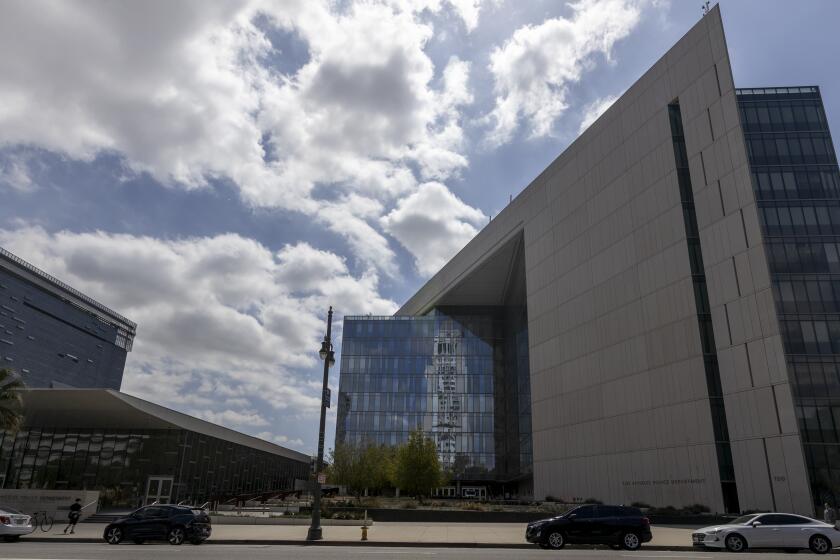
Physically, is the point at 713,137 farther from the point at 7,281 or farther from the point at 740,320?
the point at 7,281

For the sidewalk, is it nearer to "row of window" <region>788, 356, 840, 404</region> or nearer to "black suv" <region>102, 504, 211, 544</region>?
"black suv" <region>102, 504, 211, 544</region>

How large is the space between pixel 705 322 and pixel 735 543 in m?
22.3

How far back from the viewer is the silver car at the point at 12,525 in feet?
69.4

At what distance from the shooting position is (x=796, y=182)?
38.5 m

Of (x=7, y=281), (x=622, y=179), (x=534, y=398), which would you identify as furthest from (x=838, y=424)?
(x=7, y=281)

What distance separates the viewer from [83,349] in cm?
16800

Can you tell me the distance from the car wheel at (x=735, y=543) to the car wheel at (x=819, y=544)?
1991mm

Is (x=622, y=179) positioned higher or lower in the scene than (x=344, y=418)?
higher

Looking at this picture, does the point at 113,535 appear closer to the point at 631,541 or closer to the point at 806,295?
the point at 631,541

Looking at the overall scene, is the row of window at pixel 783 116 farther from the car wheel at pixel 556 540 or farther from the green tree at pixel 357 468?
the green tree at pixel 357 468

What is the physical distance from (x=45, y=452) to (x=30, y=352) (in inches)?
4783

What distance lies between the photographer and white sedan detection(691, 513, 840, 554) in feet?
59.6

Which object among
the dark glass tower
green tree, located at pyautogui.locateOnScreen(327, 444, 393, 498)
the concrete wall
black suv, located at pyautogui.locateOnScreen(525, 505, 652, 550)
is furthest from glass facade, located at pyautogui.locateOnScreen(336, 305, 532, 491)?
black suv, located at pyautogui.locateOnScreen(525, 505, 652, 550)

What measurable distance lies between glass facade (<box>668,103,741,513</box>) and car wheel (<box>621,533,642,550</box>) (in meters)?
19.4
